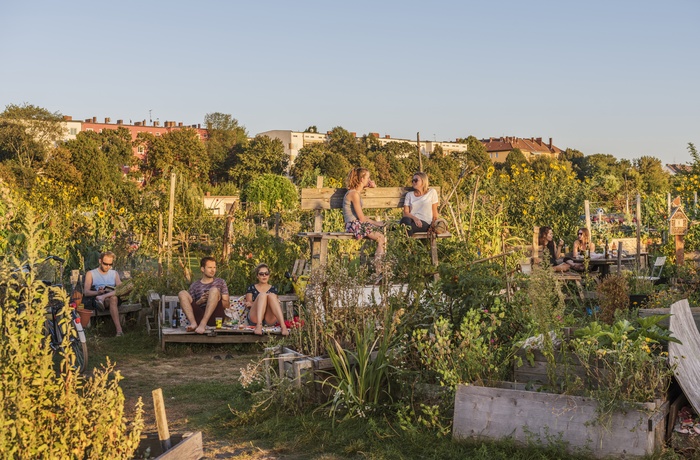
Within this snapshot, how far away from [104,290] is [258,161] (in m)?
51.4

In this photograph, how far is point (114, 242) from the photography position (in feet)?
43.5

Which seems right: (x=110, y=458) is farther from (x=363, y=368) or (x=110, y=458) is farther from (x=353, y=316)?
(x=353, y=316)

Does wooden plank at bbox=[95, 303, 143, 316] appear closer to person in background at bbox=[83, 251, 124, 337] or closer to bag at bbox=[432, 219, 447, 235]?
person in background at bbox=[83, 251, 124, 337]

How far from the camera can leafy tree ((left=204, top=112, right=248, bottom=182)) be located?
69188mm

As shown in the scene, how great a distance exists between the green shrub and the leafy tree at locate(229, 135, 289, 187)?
187ft

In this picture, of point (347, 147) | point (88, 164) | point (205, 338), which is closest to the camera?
point (205, 338)

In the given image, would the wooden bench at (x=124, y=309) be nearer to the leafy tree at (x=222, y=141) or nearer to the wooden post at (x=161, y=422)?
the wooden post at (x=161, y=422)

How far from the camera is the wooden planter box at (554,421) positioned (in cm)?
440

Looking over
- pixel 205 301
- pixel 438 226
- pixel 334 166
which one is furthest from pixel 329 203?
pixel 334 166

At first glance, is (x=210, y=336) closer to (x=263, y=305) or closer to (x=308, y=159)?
(x=263, y=305)

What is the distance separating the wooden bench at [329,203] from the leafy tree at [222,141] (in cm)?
5767

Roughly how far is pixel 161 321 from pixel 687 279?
268 inches

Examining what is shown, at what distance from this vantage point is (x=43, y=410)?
3277mm

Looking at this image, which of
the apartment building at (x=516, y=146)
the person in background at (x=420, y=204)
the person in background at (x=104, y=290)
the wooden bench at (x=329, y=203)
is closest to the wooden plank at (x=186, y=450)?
the wooden bench at (x=329, y=203)
